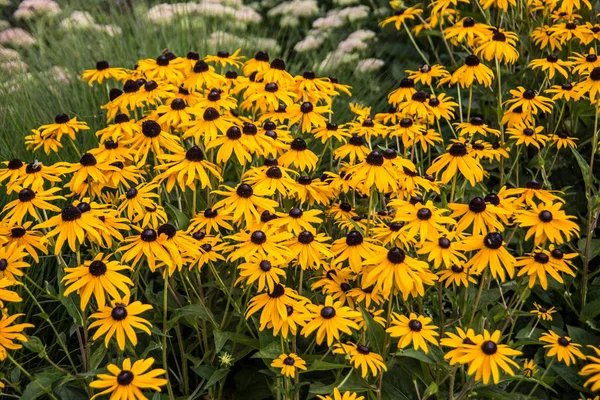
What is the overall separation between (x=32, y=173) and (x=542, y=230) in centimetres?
174

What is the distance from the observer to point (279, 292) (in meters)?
2.10

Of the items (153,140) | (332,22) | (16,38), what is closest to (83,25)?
(16,38)

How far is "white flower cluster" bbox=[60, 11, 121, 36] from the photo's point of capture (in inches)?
198

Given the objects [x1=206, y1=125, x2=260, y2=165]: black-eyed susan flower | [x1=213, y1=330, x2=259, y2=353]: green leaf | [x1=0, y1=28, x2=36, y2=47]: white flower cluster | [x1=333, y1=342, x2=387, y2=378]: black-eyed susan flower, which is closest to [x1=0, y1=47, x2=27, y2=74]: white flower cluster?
[x1=0, y1=28, x2=36, y2=47]: white flower cluster

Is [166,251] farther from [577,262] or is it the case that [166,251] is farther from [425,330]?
[577,262]

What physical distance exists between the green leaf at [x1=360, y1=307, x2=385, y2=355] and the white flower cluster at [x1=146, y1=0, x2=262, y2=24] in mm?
3653

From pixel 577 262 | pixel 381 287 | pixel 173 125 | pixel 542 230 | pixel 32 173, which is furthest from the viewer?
pixel 577 262

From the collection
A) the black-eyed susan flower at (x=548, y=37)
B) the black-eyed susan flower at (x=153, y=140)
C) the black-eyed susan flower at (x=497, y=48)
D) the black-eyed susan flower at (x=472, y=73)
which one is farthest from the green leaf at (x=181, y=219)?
the black-eyed susan flower at (x=548, y=37)

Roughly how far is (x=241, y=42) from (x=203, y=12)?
0.58 meters

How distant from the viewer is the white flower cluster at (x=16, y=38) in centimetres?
516

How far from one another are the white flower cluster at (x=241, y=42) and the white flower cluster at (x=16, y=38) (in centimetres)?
136

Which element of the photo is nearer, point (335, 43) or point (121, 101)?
point (121, 101)

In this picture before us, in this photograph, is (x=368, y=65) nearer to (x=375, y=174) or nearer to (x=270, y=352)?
(x=375, y=174)

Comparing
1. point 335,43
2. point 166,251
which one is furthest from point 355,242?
point 335,43
